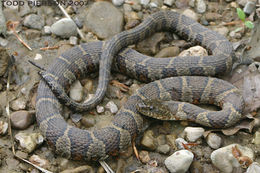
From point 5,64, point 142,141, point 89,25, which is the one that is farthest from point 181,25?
point 5,64

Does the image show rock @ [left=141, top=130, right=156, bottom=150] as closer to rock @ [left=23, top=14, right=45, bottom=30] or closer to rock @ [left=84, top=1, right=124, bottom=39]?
rock @ [left=84, top=1, right=124, bottom=39]

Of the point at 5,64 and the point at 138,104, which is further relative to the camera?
the point at 5,64

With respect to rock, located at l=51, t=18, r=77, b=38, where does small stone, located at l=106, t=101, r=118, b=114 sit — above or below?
below

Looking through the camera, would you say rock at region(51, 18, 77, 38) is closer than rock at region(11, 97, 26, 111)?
No

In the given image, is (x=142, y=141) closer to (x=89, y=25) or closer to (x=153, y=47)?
(x=153, y=47)

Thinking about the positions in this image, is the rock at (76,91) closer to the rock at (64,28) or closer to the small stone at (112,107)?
the small stone at (112,107)

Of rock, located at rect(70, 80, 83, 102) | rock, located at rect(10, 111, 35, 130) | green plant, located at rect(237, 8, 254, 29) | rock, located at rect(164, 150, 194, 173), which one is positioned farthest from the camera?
green plant, located at rect(237, 8, 254, 29)

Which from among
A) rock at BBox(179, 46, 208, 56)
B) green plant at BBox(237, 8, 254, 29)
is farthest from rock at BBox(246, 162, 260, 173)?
green plant at BBox(237, 8, 254, 29)

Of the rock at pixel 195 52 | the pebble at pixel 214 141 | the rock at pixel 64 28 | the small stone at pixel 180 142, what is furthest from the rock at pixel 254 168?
the rock at pixel 64 28

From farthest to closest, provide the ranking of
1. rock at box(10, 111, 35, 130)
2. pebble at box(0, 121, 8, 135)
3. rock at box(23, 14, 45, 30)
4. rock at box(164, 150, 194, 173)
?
rock at box(23, 14, 45, 30), rock at box(10, 111, 35, 130), pebble at box(0, 121, 8, 135), rock at box(164, 150, 194, 173)
